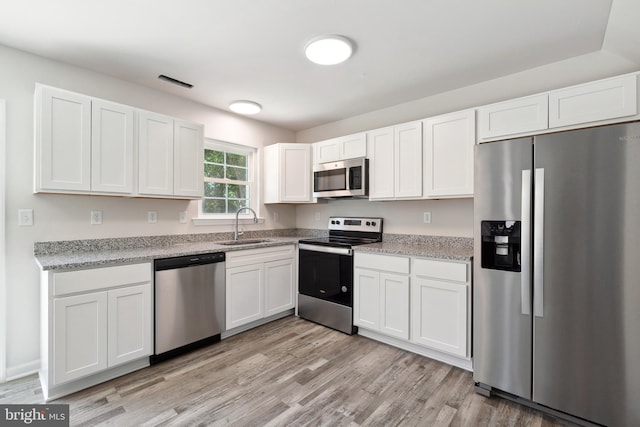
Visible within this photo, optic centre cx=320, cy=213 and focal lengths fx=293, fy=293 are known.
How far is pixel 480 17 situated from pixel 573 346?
83.0 inches

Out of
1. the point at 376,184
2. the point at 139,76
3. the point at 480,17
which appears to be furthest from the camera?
the point at 376,184

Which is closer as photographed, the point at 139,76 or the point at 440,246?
the point at 139,76

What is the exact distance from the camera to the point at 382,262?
2791 millimetres

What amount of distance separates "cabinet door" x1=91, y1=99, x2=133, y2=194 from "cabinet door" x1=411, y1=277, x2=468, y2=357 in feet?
8.75

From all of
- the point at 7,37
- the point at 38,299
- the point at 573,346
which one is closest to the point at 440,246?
the point at 573,346

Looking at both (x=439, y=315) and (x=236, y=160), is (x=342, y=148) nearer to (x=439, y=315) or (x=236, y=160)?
(x=236, y=160)

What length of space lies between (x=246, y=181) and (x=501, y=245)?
305 cm

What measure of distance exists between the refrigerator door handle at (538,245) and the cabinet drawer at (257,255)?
2401mm

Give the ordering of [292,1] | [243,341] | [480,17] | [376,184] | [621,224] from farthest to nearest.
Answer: [376,184], [243,341], [480,17], [292,1], [621,224]

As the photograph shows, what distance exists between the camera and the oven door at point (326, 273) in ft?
10.0

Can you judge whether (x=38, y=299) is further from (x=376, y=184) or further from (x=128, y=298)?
(x=376, y=184)

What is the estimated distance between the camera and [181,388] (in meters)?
2.09

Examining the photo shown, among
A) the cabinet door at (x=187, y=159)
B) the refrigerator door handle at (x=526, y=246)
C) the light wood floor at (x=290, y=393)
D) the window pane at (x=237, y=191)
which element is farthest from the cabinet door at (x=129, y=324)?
the refrigerator door handle at (x=526, y=246)

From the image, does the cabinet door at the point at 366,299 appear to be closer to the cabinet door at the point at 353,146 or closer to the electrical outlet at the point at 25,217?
the cabinet door at the point at 353,146
